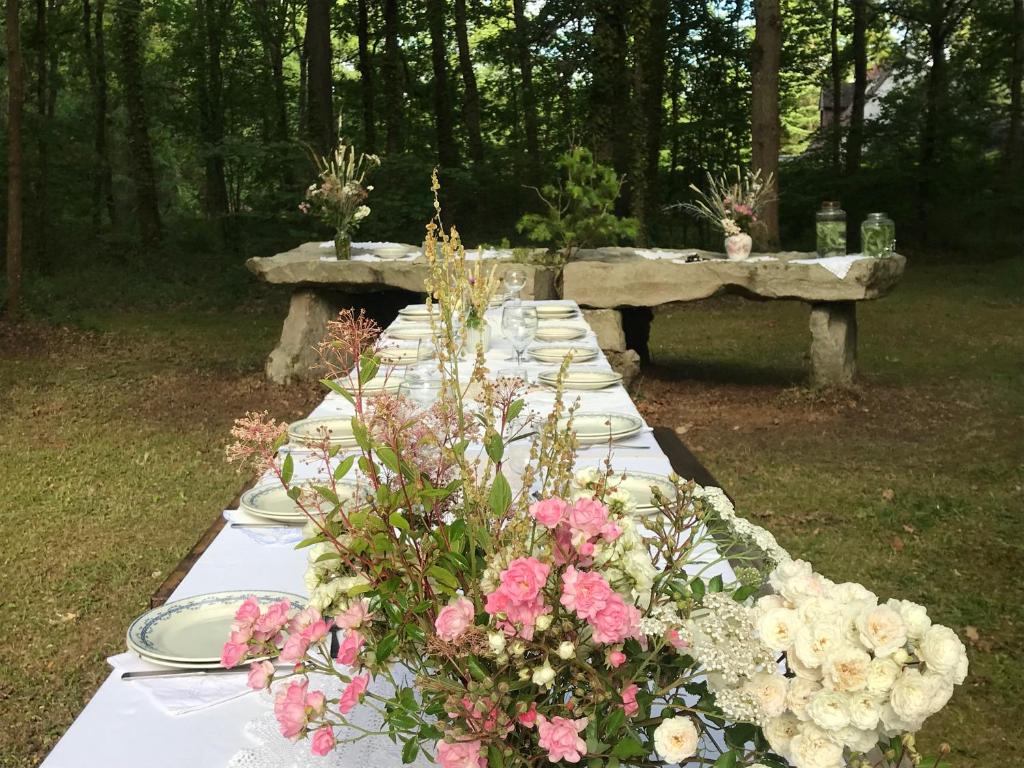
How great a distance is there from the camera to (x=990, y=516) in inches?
195

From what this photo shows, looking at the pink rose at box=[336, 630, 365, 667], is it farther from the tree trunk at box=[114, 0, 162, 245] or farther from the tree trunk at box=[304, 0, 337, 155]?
the tree trunk at box=[114, 0, 162, 245]

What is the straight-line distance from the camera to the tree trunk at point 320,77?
12383mm

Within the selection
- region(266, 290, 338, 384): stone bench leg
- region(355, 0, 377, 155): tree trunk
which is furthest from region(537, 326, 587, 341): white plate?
region(355, 0, 377, 155): tree trunk

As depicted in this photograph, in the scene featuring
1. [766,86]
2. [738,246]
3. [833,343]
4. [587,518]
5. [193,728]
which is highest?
[766,86]

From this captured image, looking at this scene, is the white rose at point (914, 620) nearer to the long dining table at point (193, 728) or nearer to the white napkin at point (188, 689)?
the long dining table at point (193, 728)

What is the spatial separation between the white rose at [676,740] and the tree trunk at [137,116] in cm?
1384

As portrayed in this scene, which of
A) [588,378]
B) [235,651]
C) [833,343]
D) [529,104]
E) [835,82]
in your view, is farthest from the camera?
[835,82]

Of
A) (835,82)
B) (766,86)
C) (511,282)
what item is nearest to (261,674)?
(511,282)

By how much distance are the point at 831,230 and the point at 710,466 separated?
2.46m

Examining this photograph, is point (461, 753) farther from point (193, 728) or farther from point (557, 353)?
point (557, 353)

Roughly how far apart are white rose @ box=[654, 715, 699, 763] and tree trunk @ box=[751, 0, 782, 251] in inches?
398

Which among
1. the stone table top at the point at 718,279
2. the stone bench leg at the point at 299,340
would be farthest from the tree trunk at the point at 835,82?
the stone bench leg at the point at 299,340

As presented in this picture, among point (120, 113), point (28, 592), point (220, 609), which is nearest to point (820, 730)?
point (220, 609)

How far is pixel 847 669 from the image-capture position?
33.9 inches
